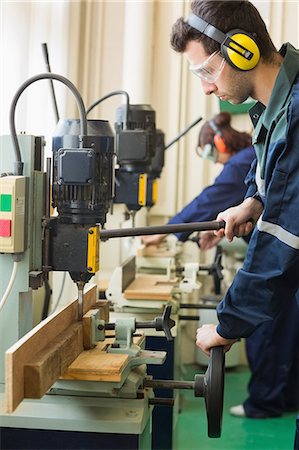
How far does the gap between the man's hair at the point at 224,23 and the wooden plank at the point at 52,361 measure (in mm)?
732

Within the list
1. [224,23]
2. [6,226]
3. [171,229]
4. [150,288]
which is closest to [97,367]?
[6,226]

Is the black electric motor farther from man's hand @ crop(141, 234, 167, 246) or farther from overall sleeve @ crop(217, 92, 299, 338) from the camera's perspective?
man's hand @ crop(141, 234, 167, 246)

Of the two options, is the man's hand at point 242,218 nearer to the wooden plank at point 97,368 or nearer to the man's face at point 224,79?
the man's face at point 224,79

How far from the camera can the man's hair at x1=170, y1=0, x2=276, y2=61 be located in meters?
1.84

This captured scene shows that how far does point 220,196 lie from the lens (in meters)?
3.69

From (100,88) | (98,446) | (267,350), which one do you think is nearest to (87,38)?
(100,88)

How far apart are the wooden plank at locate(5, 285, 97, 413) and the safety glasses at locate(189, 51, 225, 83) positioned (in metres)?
0.63

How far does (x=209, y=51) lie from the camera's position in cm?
186

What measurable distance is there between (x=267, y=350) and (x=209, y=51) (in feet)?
7.61

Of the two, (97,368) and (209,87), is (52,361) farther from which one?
(209,87)

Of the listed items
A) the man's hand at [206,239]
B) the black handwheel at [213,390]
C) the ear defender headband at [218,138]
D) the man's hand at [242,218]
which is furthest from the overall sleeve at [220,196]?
the black handwheel at [213,390]

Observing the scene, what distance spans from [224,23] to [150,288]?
124 centimetres

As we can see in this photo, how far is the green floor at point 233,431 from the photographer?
11.3ft

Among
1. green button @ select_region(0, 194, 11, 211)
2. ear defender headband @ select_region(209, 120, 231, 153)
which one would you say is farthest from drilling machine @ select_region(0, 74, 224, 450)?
ear defender headband @ select_region(209, 120, 231, 153)
